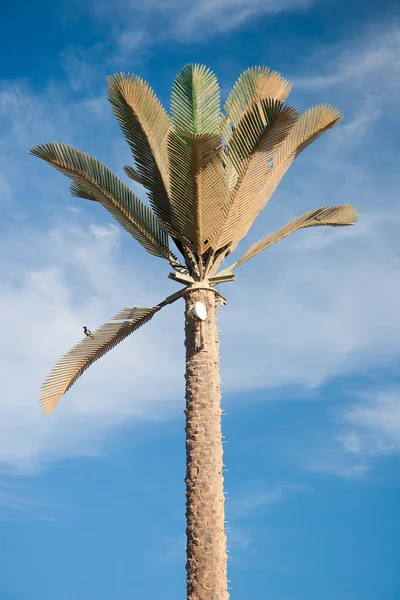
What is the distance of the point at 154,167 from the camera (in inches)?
519

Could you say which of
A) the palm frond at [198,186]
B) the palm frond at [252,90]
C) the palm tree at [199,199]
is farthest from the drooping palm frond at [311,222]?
the palm frond at [252,90]

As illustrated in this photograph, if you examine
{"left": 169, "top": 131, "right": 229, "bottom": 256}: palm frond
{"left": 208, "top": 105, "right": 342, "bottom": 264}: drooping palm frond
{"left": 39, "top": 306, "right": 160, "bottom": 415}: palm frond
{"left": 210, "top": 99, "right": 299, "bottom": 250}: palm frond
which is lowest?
{"left": 39, "top": 306, "right": 160, "bottom": 415}: palm frond

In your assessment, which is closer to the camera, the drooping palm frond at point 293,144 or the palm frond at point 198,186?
the palm frond at point 198,186

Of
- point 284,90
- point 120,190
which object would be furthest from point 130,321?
point 284,90

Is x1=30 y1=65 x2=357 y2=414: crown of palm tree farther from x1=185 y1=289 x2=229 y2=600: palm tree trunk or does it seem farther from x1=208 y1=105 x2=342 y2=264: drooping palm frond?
x1=185 y1=289 x2=229 y2=600: palm tree trunk

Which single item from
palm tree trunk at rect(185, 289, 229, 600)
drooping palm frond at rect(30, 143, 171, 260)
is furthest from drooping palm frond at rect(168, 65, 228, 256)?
palm tree trunk at rect(185, 289, 229, 600)

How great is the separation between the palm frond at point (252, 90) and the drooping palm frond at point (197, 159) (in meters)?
0.29

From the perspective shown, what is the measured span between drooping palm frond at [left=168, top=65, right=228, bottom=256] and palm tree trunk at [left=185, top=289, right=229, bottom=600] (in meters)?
1.20

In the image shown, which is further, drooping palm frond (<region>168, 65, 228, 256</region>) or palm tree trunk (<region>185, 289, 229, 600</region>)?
drooping palm frond (<region>168, 65, 228, 256</region>)

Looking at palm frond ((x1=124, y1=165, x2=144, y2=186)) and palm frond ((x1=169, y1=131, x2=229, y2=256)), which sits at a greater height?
palm frond ((x1=124, y1=165, x2=144, y2=186))

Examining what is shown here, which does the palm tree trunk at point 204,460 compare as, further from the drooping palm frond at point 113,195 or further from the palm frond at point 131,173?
the palm frond at point 131,173

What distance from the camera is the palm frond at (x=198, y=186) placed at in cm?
1198

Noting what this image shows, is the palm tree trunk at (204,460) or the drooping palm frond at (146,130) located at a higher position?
the drooping palm frond at (146,130)

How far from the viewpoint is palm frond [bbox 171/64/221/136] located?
14023 millimetres
